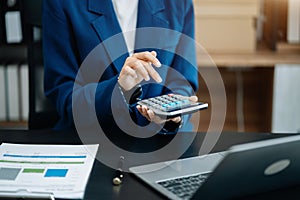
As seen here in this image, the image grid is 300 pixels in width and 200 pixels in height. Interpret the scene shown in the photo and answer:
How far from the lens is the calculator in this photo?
44.4 inches

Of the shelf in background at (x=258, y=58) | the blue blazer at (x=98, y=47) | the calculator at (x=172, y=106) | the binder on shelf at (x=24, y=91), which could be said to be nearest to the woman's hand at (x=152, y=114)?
the calculator at (x=172, y=106)

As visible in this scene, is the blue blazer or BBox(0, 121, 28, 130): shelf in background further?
BBox(0, 121, 28, 130): shelf in background

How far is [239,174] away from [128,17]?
0.78 metres

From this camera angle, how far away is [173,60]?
1.52 metres

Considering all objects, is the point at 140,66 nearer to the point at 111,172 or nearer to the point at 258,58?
the point at 111,172

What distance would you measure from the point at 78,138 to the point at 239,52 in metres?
1.23

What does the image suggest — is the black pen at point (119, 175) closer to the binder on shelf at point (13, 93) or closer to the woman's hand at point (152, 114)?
Answer: the woman's hand at point (152, 114)

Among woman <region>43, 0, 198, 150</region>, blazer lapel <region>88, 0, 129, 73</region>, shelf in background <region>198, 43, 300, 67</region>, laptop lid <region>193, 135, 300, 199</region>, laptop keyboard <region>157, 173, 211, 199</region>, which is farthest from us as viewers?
shelf in background <region>198, 43, 300, 67</region>

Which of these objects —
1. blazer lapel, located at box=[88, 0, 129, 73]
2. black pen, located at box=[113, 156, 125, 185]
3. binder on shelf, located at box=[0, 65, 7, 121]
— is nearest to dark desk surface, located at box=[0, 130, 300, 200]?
black pen, located at box=[113, 156, 125, 185]

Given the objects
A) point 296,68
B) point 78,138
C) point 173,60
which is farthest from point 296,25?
point 78,138

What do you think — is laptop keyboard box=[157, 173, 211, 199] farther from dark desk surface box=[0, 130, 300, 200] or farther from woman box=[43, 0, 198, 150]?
woman box=[43, 0, 198, 150]

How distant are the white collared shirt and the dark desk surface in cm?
35

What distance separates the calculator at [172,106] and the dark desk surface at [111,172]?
0.29 feet

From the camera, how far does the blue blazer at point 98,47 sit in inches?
55.8
